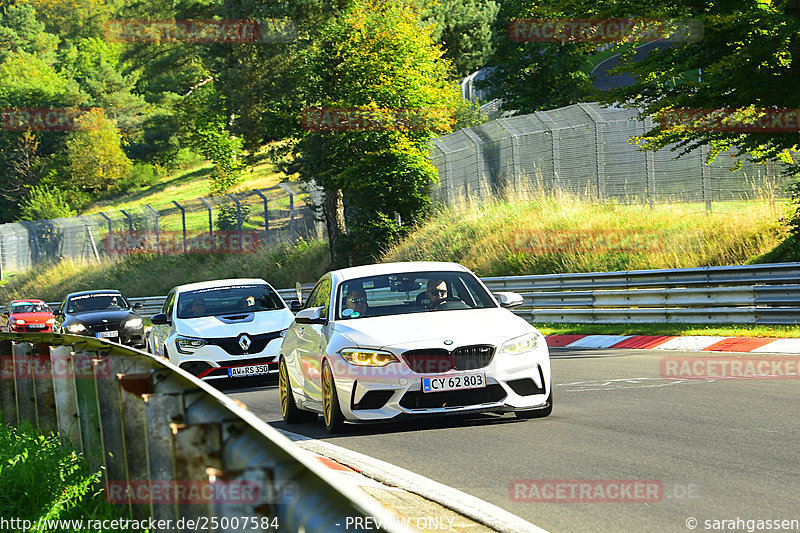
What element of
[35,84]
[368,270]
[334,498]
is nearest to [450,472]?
[368,270]

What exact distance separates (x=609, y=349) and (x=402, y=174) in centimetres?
1687

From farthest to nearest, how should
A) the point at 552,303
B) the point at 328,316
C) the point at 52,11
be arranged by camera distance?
the point at 52,11, the point at 552,303, the point at 328,316

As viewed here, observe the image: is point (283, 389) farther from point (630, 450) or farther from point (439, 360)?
point (630, 450)

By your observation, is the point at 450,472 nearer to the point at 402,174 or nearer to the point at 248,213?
the point at 402,174

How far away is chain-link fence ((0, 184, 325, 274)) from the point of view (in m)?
41.5

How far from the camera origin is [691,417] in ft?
30.6

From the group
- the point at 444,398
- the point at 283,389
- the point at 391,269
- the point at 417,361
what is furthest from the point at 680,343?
the point at 417,361

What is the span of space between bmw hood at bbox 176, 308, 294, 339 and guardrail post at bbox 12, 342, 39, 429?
614cm

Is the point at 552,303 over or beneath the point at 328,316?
beneath

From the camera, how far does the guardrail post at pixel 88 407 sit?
6434mm

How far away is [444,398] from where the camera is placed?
361 inches

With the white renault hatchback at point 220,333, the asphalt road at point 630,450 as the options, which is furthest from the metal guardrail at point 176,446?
the white renault hatchback at point 220,333

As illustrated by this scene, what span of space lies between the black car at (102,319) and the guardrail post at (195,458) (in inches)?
805

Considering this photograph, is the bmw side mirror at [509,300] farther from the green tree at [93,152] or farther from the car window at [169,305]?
the green tree at [93,152]
